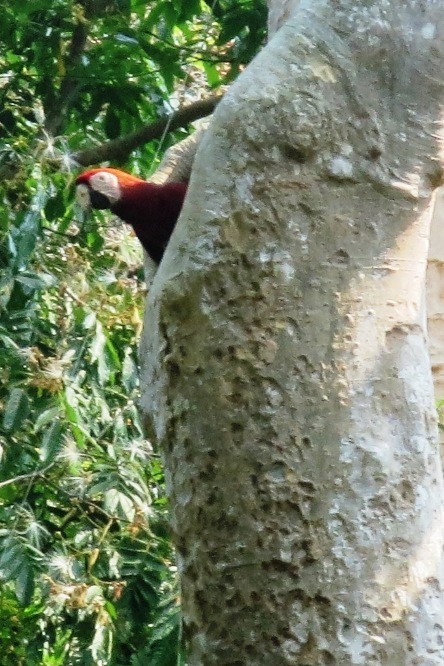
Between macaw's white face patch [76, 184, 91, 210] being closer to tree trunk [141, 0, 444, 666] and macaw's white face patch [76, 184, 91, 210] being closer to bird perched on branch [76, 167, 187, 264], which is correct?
bird perched on branch [76, 167, 187, 264]

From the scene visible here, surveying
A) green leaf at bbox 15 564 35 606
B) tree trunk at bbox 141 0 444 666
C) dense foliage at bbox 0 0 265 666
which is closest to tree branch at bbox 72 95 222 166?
dense foliage at bbox 0 0 265 666

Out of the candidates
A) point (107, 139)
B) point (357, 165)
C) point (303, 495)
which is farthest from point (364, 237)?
point (107, 139)

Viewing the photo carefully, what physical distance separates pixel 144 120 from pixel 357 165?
1.59 m

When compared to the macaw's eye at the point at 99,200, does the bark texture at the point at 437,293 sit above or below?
below

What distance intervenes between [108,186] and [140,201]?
12 centimetres

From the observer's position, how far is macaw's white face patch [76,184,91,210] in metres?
2.10

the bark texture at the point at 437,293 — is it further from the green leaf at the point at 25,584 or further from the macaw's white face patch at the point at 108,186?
the green leaf at the point at 25,584

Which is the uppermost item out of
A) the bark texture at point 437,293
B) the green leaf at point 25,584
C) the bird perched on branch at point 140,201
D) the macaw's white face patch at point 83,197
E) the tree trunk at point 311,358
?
the tree trunk at point 311,358

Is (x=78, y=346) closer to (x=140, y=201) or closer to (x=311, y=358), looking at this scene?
(x=140, y=201)

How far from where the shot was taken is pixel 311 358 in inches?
41.6

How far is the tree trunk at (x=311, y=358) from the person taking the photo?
3.35 feet

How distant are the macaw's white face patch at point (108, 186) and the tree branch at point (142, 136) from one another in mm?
310

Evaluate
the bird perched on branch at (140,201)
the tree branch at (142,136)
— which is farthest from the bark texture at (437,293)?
the bird perched on branch at (140,201)

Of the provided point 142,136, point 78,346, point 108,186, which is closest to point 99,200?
point 108,186
